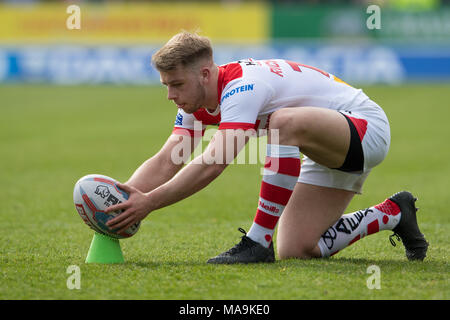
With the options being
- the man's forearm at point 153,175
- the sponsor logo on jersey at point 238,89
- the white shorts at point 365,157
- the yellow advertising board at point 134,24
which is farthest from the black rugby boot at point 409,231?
the yellow advertising board at point 134,24

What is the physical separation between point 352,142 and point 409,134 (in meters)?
9.27

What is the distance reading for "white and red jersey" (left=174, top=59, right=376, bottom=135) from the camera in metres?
3.89

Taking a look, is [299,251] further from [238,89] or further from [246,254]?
[238,89]

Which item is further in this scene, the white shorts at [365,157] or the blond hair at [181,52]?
the white shorts at [365,157]

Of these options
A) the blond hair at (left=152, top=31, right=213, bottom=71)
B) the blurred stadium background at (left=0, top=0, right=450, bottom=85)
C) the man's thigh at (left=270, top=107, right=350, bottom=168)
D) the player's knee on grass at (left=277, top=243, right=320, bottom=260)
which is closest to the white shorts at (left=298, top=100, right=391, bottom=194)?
the man's thigh at (left=270, top=107, right=350, bottom=168)

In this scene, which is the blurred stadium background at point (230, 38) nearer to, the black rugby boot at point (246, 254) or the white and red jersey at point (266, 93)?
the white and red jersey at point (266, 93)

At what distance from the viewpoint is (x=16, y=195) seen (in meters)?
7.30

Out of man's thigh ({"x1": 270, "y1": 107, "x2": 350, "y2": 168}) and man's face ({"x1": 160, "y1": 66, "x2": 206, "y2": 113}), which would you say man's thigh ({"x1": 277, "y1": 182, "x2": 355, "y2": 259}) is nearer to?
man's thigh ({"x1": 270, "y1": 107, "x2": 350, "y2": 168})

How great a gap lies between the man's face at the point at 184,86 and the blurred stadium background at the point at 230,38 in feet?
59.6

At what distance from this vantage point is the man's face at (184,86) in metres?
4.05
